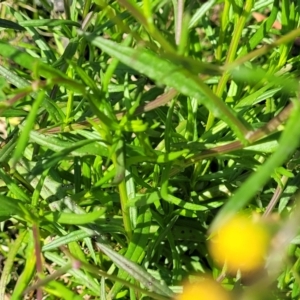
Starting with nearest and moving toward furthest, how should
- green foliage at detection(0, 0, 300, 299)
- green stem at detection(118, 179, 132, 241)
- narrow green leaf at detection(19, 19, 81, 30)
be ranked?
green foliage at detection(0, 0, 300, 299), green stem at detection(118, 179, 132, 241), narrow green leaf at detection(19, 19, 81, 30)

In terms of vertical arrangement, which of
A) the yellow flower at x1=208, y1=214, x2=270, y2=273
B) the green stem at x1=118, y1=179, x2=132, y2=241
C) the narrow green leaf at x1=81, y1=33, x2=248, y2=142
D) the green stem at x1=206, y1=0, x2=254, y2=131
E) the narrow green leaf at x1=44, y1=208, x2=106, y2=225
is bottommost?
the yellow flower at x1=208, y1=214, x2=270, y2=273

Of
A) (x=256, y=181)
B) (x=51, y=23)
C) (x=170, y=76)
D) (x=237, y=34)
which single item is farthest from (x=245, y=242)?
(x=51, y=23)

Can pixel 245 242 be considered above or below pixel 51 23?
below

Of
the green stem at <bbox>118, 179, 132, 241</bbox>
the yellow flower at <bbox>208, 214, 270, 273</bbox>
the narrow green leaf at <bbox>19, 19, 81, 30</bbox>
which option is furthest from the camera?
the narrow green leaf at <bbox>19, 19, 81, 30</bbox>

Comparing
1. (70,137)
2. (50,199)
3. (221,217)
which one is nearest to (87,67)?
(70,137)

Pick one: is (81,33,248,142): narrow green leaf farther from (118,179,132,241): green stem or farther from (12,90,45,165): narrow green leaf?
(118,179,132,241): green stem

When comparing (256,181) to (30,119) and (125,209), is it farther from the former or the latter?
(125,209)

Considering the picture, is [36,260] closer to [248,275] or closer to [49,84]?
[49,84]

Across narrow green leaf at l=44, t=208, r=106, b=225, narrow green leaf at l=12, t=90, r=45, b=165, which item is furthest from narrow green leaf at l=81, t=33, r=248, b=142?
narrow green leaf at l=44, t=208, r=106, b=225

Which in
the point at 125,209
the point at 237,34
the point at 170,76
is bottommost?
the point at 125,209
